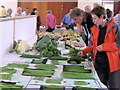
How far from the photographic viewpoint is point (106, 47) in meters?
2.64

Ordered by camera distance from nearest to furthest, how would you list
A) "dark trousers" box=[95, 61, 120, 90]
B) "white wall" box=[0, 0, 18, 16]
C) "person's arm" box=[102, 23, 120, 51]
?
"person's arm" box=[102, 23, 120, 51] < "dark trousers" box=[95, 61, 120, 90] < "white wall" box=[0, 0, 18, 16]

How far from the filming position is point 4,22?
336 centimetres

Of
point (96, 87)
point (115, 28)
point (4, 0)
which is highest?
point (4, 0)

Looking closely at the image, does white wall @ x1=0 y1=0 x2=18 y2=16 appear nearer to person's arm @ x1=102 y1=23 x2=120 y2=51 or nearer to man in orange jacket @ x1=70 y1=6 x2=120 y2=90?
man in orange jacket @ x1=70 y1=6 x2=120 y2=90

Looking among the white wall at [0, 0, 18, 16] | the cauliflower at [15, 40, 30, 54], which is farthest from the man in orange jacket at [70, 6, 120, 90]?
the white wall at [0, 0, 18, 16]

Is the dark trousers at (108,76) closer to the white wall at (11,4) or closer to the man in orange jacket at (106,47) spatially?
the man in orange jacket at (106,47)

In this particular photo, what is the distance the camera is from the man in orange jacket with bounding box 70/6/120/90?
264 cm

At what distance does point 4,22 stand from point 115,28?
54.2 inches

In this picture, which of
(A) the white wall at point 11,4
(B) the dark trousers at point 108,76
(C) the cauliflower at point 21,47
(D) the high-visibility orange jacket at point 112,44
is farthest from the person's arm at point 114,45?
(A) the white wall at point 11,4

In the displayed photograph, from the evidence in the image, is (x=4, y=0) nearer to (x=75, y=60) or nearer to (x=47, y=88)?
(x=75, y=60)

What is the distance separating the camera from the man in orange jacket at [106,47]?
264 centimetres

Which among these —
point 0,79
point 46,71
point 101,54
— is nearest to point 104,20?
point 101,54

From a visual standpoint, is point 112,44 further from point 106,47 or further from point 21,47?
point 21,47

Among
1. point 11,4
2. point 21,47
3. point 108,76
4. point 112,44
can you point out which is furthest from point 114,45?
point 11,4
